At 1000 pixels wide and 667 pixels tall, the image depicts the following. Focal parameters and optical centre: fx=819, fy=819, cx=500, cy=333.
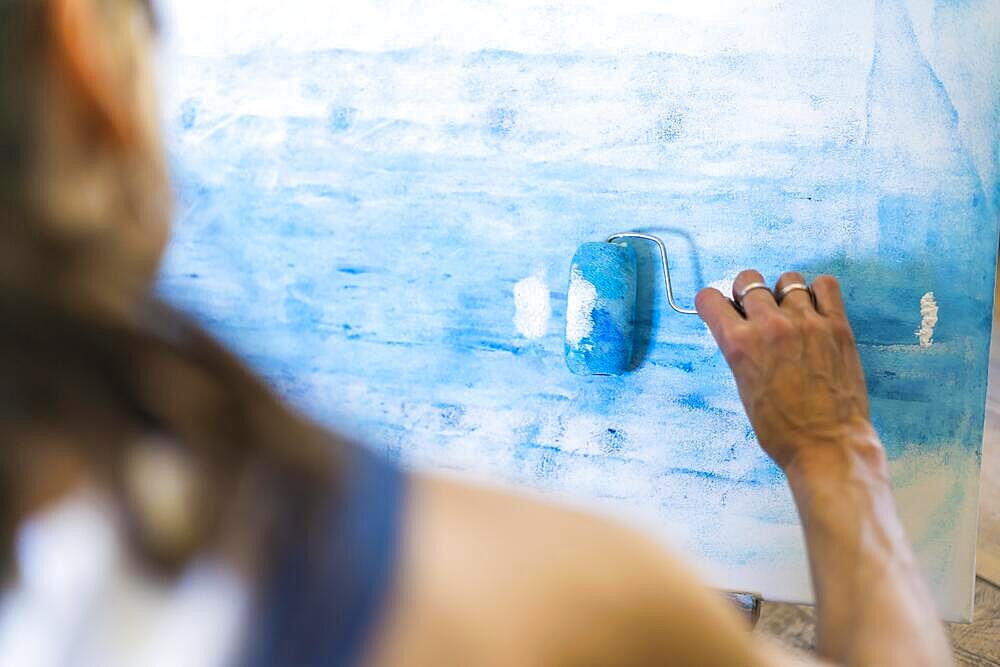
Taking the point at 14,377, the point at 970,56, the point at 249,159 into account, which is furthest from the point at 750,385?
the point at 14,377

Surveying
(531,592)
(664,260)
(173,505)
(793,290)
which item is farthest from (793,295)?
(173,505)

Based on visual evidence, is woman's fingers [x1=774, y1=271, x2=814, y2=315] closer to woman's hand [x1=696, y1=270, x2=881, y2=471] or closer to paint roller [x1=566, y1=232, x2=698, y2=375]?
woman's hand [x1=696, y1=270, x2=881, y2=471]

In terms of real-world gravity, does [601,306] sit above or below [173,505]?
above

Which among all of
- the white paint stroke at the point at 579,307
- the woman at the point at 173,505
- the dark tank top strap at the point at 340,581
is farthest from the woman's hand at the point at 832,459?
the dark tank top strap at the point at 340,581

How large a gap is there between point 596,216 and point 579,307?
0.35ft

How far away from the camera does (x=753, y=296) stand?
0.84m

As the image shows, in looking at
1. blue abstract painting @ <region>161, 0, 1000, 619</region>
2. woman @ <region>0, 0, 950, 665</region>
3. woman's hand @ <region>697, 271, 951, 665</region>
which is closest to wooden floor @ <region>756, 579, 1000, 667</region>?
blue abstract painting @ <region>161, 0, 1000, 619</region>

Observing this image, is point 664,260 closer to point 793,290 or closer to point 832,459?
point 793,290

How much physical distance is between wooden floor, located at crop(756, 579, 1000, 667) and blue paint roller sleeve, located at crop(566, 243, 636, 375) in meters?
0.52

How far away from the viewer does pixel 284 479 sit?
0.27 metres

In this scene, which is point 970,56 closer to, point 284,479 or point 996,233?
point 996,233

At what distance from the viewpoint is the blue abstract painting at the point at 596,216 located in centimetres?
84

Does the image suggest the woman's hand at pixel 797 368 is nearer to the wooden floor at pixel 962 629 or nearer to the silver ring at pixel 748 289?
the silver ring at pixel 748 289

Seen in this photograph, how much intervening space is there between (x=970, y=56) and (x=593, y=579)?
0.76 meters
